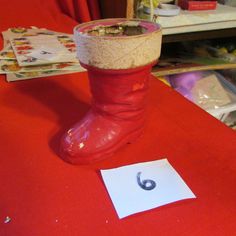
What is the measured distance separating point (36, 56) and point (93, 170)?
46 centimetres

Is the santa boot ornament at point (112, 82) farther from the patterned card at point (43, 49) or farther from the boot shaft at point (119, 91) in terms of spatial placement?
the patterned card at point (43, 49)

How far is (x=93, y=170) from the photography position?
1.24ft

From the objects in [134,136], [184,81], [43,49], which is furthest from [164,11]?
[134,136]

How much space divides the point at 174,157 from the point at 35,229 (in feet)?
0.70

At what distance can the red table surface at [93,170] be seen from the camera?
304 mm

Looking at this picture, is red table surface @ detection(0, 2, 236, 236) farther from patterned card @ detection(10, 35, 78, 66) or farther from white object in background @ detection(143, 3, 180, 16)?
white object in background @ detection(143, 3, 180, 16)

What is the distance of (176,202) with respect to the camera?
33 centimetres

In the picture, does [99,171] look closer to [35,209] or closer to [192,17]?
[35,209]

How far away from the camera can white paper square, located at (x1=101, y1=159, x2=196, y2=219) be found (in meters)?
0.33

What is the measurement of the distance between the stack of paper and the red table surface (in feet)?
0.32

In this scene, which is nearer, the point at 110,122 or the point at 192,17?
the point at 110,122

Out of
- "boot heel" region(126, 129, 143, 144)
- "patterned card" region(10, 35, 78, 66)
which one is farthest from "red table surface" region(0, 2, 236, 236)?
"patterned card" region(10, 35, 78, 66)

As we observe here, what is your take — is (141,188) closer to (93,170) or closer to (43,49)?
(93,170)

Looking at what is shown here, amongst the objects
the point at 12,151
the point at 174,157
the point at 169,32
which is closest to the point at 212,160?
the point at 174,157
